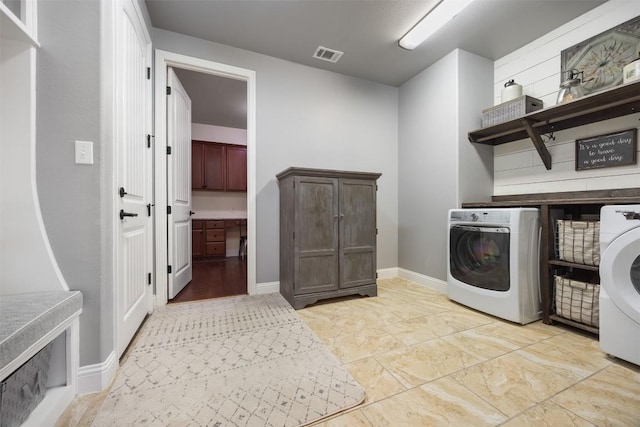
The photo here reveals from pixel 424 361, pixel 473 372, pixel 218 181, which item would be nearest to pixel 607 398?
pixel 473 372

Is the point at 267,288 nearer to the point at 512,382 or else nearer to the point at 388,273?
the point at 388,273

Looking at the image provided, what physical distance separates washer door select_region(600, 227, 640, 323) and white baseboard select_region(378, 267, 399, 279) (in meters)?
2.02

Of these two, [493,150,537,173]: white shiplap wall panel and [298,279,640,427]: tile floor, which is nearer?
[298,279,640,427]: tile floor

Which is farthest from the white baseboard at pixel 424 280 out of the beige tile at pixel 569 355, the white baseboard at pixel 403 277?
the beige tile at pixel 569 355

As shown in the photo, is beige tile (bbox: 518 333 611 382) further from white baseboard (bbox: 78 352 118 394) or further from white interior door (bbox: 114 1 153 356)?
white interior door (bbox: 114 1 153 356)

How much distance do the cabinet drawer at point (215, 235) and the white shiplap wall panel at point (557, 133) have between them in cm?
443

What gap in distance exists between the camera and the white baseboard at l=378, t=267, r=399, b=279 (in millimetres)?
3258

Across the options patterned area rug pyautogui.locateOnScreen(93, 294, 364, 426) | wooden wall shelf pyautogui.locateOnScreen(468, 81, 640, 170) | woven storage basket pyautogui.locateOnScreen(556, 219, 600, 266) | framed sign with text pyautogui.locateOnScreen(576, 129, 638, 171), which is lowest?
patterned area rug pyautogui.locateOnScreen(93, 294, 364, 426)

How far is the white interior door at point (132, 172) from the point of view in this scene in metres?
1.48

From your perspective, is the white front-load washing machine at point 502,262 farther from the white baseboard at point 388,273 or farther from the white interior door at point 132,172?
the white interior door at point 132,172

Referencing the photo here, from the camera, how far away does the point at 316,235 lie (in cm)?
234

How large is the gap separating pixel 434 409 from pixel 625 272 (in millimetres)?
1378

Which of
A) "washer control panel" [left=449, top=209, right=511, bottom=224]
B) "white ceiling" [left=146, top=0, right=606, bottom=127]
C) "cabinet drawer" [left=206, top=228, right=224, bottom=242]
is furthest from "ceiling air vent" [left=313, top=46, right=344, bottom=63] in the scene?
"cabinet drawer" [left=206, top=228, right=224, bottom=242]

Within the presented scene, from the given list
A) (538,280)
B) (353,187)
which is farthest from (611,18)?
(353,187)
